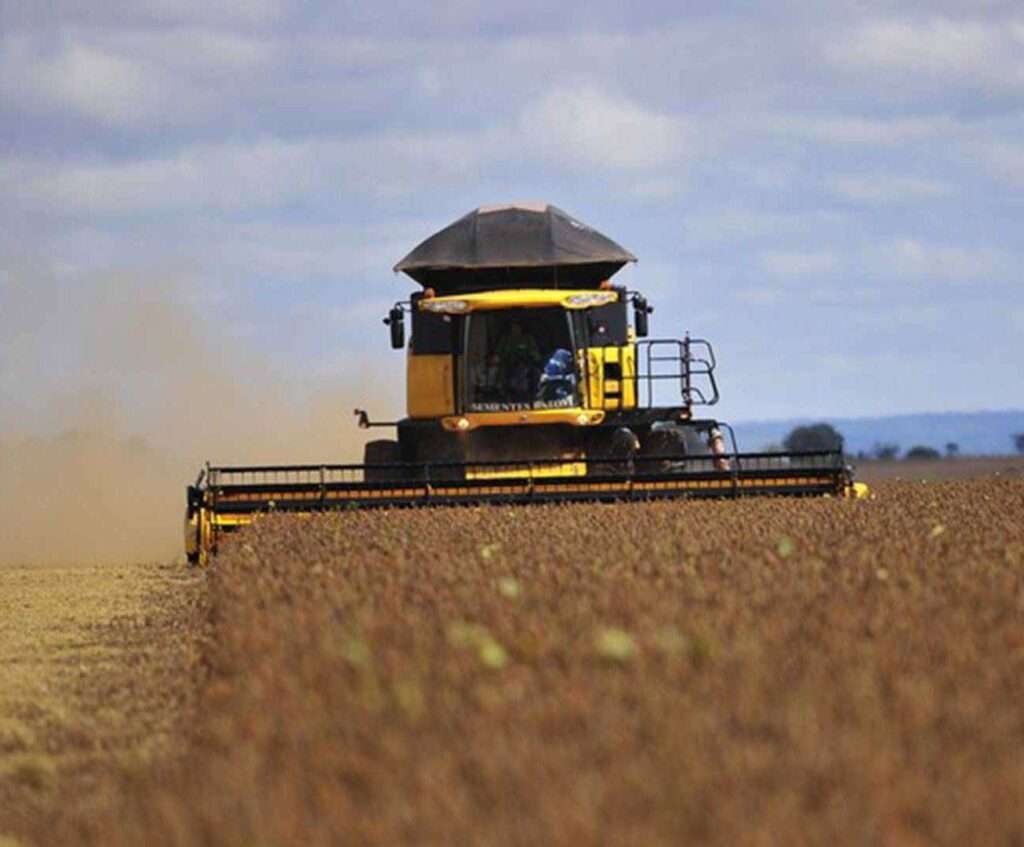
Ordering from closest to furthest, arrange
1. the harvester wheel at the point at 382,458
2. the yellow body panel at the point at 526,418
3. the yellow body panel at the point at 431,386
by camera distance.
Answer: the yellow body panel at the point at 526,418
the yellow body panel at the point at 431,386
the harvester wheel at the point at 382,458

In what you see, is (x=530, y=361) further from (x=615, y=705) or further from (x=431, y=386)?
(x=615, y=705)

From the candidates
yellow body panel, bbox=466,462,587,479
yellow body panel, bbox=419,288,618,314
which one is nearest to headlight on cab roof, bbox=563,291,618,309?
yellow body panel, bbox=419,288,618,314

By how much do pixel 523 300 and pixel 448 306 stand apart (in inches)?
30.0

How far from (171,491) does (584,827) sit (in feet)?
126

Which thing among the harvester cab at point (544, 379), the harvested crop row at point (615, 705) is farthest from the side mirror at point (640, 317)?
the harvested crop row at point (615, 705)

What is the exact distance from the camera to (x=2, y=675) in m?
16.1

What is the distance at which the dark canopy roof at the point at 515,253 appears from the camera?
27.1 metres

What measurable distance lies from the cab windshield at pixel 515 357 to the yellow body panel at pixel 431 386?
372 mm

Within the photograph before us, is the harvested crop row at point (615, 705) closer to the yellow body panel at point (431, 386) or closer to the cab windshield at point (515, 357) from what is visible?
the cab windshield at point (515, 357)

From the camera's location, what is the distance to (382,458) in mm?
27953

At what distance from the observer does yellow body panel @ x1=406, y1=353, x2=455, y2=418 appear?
27.4 metres

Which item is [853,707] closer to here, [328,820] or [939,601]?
[328,820]

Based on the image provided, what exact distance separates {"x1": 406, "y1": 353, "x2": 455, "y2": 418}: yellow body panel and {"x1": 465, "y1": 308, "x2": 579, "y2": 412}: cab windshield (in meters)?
0.37

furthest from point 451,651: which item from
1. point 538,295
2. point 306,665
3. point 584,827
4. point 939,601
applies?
point 538,295
